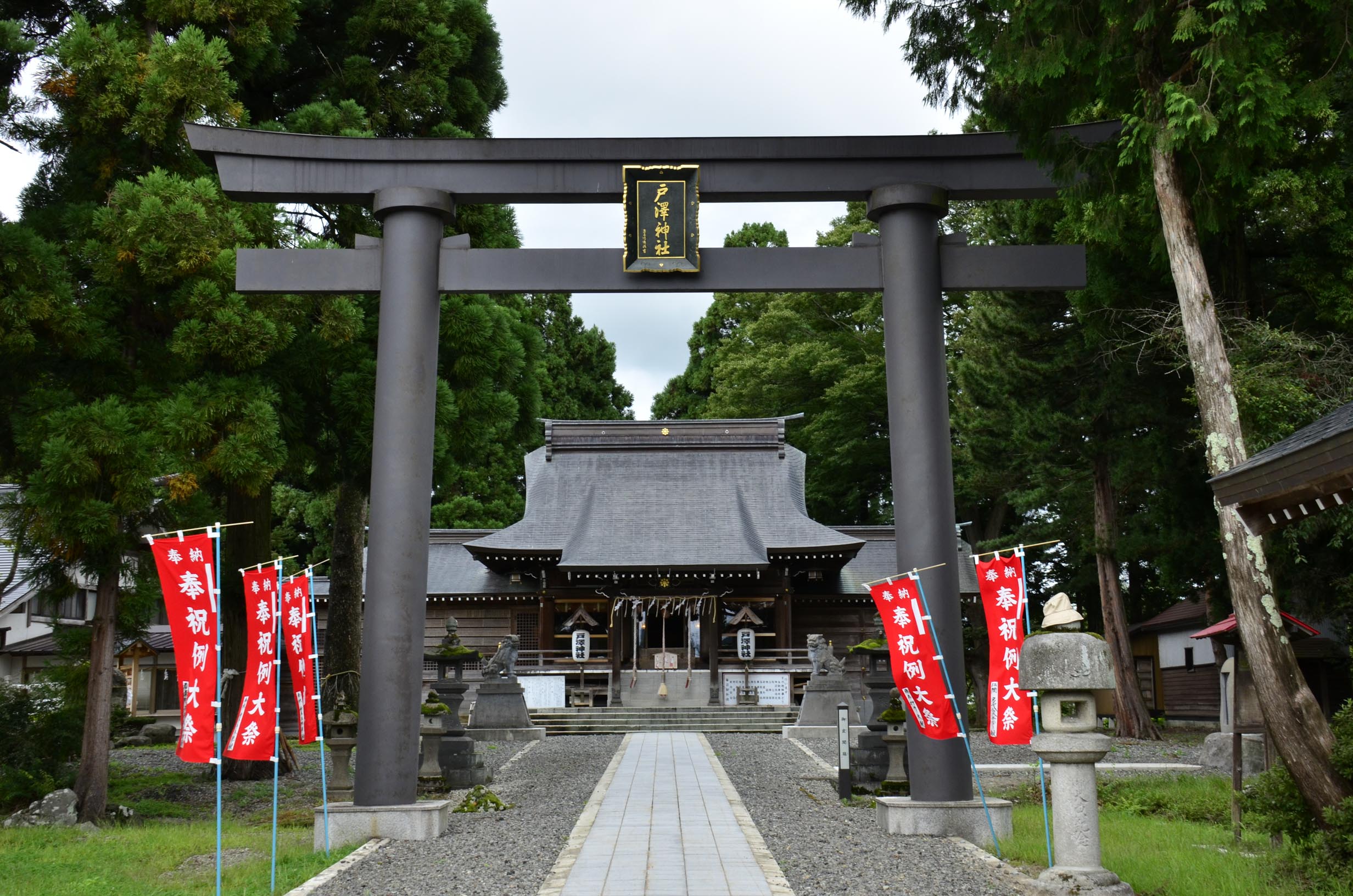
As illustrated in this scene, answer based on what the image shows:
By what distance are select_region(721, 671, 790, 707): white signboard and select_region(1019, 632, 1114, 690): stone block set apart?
14.8 m

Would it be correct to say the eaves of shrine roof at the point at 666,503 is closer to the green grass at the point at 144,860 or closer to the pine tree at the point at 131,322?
the pine tree at the point at 131,322

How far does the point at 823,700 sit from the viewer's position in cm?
1700

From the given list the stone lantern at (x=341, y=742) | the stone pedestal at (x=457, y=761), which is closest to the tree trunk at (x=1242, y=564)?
the stone lantern at (x=341, y=742)

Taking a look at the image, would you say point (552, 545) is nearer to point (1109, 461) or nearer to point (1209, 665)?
point (1109, 461)

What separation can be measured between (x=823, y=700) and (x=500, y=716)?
5.56 meters

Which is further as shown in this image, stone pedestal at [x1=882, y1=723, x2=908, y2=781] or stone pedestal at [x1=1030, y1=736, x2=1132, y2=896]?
stone pedestal at [x1=882, y1=723, x2=908, y2=781]

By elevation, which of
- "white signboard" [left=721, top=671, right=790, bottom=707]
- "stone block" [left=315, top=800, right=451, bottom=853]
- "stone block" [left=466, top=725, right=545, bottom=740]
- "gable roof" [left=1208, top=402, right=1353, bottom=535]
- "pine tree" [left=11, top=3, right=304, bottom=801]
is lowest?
"stone block" [left=466, top=725, right=545, bottom=740]

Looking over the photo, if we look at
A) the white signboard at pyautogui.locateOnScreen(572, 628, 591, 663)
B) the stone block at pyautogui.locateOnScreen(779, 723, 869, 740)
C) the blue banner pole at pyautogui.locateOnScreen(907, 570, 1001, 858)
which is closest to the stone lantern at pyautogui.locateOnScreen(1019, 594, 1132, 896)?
the blue banner pole at pyautogui.locateOnScreen(907, 570, 1001, 858)

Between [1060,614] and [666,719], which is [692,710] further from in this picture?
[1060,614]

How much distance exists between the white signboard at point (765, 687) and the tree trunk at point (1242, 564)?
46.0 feet

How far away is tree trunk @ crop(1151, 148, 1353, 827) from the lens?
5438mm

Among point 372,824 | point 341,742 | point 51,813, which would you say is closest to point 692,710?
point 341,742

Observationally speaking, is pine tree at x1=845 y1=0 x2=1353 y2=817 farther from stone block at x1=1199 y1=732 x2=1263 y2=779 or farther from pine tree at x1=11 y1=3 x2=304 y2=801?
pine tree at x1=11 y1=3 x2=304 y2=801

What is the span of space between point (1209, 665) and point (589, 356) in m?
23.0
